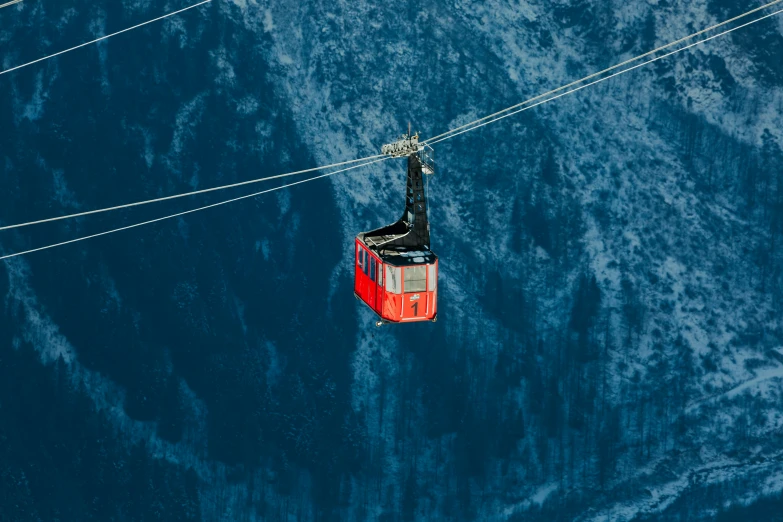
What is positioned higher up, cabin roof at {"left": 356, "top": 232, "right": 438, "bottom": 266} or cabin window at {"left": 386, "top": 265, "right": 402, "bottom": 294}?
cabin roof at {"left": 356, "top": 232, "right": 438, "bottom": 266}

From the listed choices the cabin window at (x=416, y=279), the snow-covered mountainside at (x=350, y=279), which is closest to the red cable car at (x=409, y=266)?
the cabin window at (x=416, y=279)

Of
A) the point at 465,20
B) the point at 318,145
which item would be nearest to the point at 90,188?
the point at 318,145

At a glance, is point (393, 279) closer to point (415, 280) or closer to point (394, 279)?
point (394, 279)

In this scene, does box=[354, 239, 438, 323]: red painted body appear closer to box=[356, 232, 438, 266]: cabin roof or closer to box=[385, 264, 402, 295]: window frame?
box=[385, 264, 402, 295]: window frame

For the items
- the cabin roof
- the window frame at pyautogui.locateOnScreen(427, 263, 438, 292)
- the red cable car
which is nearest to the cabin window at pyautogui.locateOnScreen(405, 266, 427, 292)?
the red cable car

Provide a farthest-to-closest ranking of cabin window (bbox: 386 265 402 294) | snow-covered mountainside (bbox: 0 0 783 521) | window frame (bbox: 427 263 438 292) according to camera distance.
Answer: snow-covered mountainside (bbox: 0 0 783 521), window frame (bbox: 427 263 438 292), cabin window (bbox: 386 265 402 294)

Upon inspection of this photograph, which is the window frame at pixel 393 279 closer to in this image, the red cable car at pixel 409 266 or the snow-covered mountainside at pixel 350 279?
the red cable car at pixel 409 266
